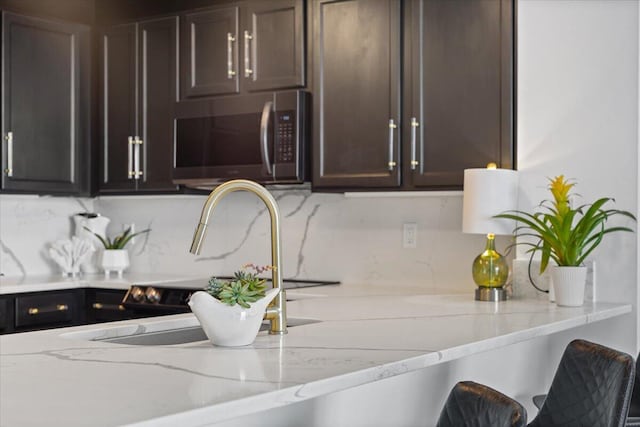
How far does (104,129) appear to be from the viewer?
4.63 meters

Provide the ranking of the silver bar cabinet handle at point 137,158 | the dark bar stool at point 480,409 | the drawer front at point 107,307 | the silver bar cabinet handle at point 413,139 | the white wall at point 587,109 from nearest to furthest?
the dark bar stool at point 480,409 < the white wall at point 587,109 < the silver bar cabinet handle at point 413,139 < the drawer front at point 107,307 < the silver bar cabinet handle at point 137,158

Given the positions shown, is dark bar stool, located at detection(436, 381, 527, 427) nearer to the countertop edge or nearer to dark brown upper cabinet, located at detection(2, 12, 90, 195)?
the countertop edge

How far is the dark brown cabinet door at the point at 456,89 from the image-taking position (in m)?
3.37

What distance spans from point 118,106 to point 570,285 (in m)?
2.61

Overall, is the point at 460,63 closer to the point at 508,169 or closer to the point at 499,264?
the point at 508,169

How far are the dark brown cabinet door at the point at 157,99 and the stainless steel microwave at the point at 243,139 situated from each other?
122mm

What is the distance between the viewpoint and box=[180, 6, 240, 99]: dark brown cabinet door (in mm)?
4090

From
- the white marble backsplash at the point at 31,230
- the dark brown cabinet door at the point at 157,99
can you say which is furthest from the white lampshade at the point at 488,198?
the white marble backsplash at the point at 31,230

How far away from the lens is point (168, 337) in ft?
7.86

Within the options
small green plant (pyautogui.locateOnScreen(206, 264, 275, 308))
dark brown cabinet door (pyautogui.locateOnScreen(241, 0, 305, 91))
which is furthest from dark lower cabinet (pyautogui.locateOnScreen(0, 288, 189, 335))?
small green plant (pyautogui.locateOnScreen(206, 264, 275, 308))

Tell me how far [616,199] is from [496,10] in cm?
87

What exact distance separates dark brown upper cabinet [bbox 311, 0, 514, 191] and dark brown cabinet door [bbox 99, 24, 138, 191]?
118 cm

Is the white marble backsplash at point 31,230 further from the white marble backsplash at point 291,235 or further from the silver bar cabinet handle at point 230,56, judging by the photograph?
the silver bar cabinet handle at point 230,56

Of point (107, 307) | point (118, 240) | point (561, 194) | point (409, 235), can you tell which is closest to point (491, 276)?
point (561, 194)
